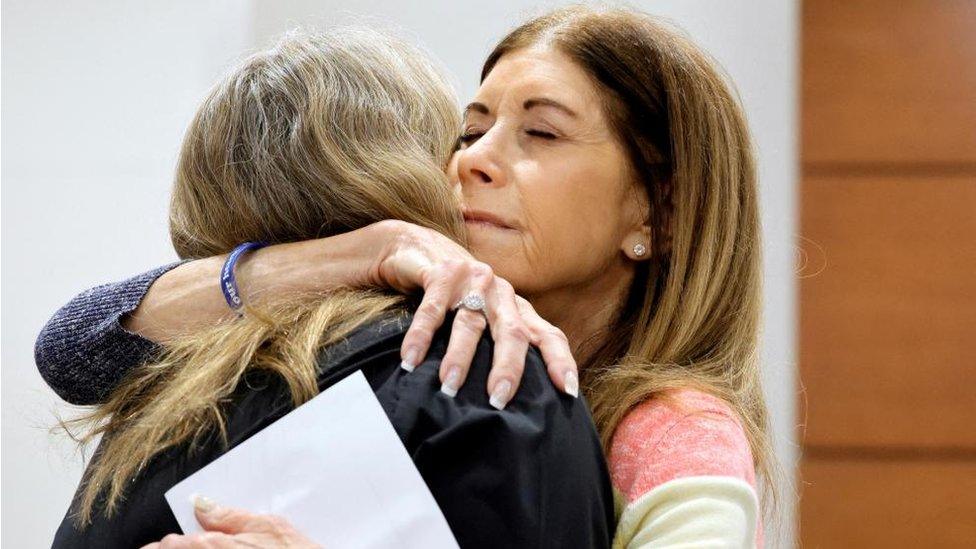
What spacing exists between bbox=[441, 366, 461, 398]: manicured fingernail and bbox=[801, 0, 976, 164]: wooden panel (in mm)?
1806

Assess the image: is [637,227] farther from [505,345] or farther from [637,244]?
[505,345]

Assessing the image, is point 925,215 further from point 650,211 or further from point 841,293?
point 650,211

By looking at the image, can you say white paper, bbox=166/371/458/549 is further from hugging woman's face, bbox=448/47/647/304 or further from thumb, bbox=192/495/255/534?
hugging woman's face, bbox=448/47/647/304

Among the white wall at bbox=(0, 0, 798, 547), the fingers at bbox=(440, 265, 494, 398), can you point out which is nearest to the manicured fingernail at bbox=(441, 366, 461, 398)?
the fingers at bbox=(440, 265, 494, 398)

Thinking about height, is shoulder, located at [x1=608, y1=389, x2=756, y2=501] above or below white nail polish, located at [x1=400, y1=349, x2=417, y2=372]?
below

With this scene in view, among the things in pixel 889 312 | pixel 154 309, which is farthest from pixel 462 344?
pixel 889 312

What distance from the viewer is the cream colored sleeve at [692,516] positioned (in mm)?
930

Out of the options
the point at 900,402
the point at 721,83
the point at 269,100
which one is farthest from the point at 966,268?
the point at 269,100

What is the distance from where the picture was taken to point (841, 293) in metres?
2.49

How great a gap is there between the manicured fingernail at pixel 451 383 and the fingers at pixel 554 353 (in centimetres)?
9

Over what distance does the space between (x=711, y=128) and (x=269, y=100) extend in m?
0.54

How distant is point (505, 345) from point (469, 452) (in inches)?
3.6

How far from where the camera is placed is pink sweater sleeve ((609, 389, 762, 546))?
99 centimetres

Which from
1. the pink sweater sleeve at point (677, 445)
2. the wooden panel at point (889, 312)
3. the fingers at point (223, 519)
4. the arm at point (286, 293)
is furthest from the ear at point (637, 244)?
the wooden panel at point (889, 312)
